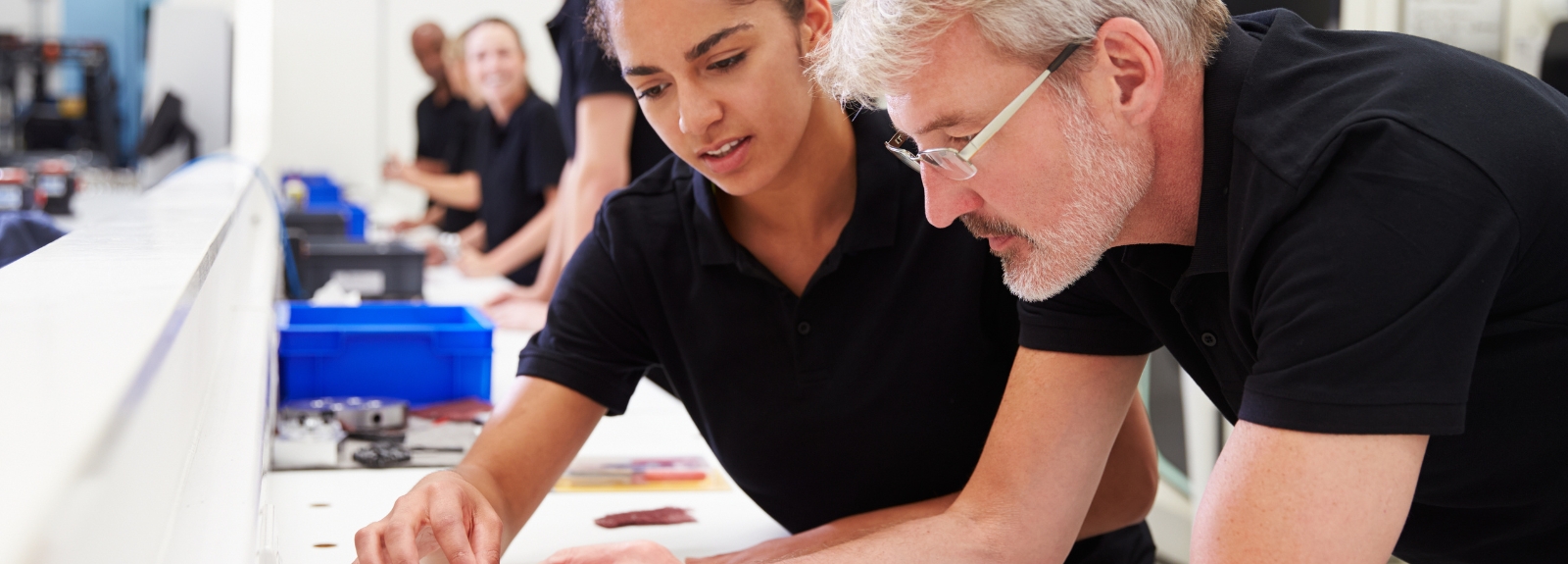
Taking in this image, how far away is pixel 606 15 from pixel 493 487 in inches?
19.0

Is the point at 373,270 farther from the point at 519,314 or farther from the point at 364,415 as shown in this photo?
the point at 364,415

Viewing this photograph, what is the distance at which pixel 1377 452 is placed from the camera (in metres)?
0.70

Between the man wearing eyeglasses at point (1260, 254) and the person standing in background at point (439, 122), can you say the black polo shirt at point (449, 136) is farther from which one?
the man wearing eyeglasses at point (1260, 254)

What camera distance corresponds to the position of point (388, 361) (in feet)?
5.74

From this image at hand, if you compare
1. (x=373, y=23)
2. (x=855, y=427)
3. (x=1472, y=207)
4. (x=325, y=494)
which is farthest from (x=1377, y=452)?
(x=373, y=23)

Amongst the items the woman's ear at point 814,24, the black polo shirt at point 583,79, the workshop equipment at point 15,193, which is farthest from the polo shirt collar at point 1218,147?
the workshop equipment at point 15,193

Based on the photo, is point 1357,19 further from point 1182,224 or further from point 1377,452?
point 1377,452

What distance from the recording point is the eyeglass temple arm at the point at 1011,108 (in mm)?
851

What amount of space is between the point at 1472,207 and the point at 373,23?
8130 mm

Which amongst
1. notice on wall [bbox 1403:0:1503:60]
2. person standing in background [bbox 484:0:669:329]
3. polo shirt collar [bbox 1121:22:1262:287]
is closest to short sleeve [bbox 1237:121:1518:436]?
polo shirt collar [bbox 1121:22:1262:287]

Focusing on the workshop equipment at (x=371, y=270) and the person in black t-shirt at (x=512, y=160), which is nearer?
the workshop equipment at (x=371, y=270)

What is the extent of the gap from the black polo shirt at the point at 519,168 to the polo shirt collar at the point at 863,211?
7.28ft

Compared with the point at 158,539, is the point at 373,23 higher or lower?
higher

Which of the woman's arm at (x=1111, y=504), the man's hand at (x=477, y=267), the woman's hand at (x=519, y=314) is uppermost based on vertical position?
the woman's arm at (x=1111, y=504)
